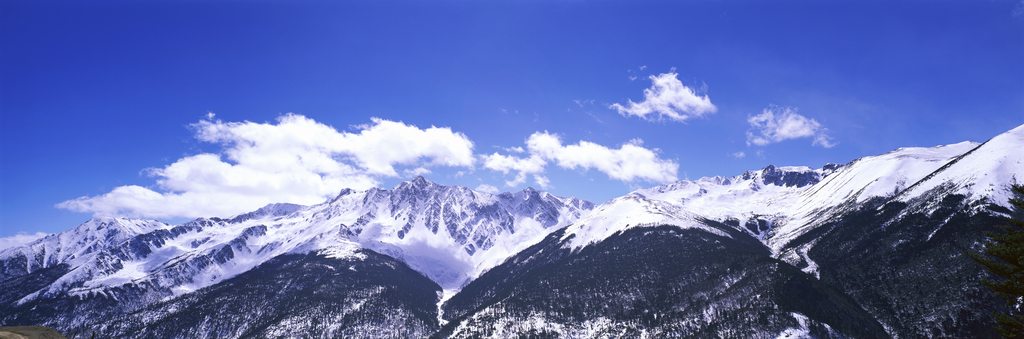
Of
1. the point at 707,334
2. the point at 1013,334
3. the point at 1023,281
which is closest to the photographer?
the point at 1023,281

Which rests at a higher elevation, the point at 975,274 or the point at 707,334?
the point at 975,274

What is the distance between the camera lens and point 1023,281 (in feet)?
101

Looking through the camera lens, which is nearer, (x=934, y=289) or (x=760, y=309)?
(x=934, y=289)

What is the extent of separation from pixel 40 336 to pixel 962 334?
805 feet

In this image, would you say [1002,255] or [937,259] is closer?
[1002,255]

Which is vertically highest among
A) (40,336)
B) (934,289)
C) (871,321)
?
(934,289)

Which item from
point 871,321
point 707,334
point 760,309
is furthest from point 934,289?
point 707,334

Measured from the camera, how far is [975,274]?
16938 centimetres

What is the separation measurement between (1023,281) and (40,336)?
85.3m

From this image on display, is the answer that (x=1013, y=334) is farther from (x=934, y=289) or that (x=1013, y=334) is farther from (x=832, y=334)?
(x=934, y=289)

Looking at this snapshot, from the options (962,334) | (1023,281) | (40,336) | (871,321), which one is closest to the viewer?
(1023,281)

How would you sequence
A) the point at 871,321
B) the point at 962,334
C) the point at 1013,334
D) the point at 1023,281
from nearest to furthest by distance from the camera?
the point at 1023,281 < the point at 1013,334 < the point at 962,334 < the point at 871,321

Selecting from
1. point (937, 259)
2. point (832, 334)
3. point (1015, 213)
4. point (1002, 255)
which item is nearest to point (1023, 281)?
point (1002, 255)

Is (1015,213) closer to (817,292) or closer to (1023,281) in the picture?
(817,292)
